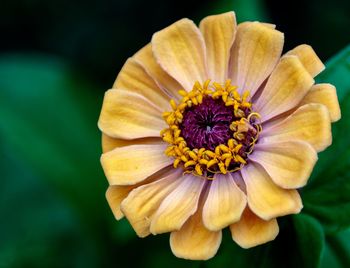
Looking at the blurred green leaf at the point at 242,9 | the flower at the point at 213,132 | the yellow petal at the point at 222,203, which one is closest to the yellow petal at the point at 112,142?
the flower at the point at 213,132

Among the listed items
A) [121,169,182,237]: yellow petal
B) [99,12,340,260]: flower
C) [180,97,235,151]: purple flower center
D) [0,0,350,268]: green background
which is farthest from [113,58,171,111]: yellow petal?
[0,0,350,268]: green background

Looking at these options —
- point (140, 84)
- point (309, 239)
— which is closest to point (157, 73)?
point (140, 84)

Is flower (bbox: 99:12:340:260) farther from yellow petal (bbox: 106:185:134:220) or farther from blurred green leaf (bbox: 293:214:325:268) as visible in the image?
blurred green leaf (bbox: 293:214:325:268)

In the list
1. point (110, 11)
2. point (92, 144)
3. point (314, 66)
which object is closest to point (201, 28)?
point (314, 66)

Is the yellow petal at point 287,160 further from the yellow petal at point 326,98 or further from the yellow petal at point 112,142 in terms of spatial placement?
the yellow petal at point 112,142

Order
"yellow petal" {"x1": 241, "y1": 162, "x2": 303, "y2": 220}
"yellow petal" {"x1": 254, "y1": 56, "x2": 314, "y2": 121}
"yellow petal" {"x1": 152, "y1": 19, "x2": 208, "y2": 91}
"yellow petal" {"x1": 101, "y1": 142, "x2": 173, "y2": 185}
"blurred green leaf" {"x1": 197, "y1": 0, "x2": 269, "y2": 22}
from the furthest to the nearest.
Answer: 1. "blurred green leaf" {"x1": 197, "y1": 0, "x2": 269, "y2": 22}
2. "yellow petal" {"x1": 152, "y1": 19, "x2": 208, "y2": 91}
3. "yellow petal" {"x1": 101, "y1": 142, "x2": 173, "y2": 185}
4. "yellow petal" {"x1": 254, "y1": 56, "x2": 314, "y2": 121}
5. "yellow petal" {"x1": 241, "y1": 162, "x2": 303, "y2": 220}
